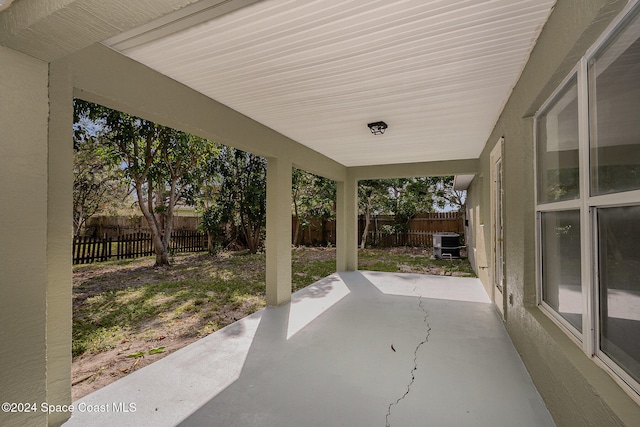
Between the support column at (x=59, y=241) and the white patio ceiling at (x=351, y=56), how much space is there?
0.58m

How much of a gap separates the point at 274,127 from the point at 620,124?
355cm

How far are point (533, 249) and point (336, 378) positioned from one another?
6.52 ft

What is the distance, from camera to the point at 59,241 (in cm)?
191

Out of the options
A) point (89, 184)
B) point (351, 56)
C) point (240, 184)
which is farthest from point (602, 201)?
point (89, 184)

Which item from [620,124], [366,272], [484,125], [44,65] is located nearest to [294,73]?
[44,65]

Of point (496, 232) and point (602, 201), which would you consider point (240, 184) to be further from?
point (602, 201)

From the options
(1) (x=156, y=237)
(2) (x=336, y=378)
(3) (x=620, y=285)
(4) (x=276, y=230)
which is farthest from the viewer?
(1) (x=156, y=237)

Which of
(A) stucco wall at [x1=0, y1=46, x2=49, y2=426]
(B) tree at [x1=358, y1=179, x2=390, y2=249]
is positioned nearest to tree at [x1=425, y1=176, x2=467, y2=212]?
(B) tree at [x1=358, y1=179, x2=390, y2=249]

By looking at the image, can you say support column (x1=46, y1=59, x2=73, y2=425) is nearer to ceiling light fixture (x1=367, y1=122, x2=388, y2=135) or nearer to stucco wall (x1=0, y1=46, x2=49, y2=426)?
stucco wall (x1=0, y1=46, x2=49, y2=426)

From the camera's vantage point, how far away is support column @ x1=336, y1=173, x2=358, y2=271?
282 inches

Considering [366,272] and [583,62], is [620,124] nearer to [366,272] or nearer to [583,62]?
[583,62]

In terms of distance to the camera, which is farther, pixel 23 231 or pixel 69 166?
pixel 69 166

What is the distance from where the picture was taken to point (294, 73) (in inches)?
102

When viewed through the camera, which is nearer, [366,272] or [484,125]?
[484,125]
